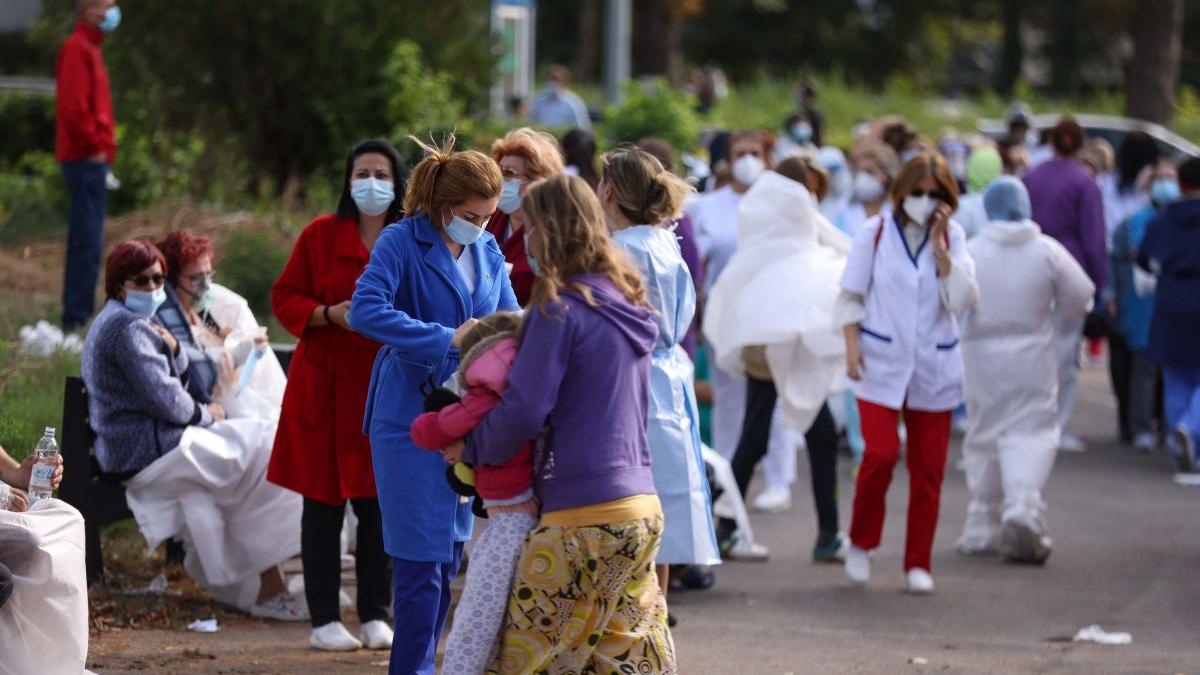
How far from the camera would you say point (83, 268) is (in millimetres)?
10758

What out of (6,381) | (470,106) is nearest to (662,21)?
(470,106)

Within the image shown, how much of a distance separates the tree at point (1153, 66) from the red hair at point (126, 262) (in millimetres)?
24310

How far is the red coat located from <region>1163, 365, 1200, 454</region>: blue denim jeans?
6.76m

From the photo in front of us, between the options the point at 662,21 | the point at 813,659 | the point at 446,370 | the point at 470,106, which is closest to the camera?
the point at 446,370

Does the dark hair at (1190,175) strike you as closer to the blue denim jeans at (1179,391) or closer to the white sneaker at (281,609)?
the blue denim jeans at (1179,391)

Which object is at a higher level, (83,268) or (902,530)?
(83,268)

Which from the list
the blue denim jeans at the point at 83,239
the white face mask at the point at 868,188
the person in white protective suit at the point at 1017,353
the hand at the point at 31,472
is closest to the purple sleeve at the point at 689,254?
the person in white protective suit at the point at 1017,353

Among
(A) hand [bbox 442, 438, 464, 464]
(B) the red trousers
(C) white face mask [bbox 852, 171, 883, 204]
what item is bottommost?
(B) the red trousers

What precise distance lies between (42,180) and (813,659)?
9.89 metres

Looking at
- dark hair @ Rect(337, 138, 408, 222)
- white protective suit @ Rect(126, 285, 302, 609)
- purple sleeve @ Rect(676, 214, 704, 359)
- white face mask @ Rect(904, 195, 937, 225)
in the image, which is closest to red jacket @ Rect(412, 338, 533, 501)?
dark hair @ Rect(337, 138, 408, 222)

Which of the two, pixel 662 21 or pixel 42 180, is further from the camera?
pixel 662 21

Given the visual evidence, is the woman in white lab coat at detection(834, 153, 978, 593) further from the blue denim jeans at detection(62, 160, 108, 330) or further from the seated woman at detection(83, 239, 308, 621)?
the blue denim jeans at detection(62, 160, 108, 330)

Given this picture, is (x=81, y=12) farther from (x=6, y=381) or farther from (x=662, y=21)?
(x=662, y=21)

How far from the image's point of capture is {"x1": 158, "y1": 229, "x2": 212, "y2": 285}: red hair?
24.3ft
